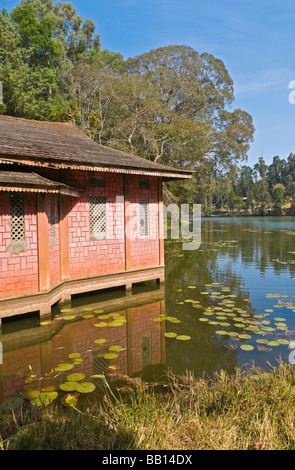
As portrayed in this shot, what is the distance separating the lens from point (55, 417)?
10.2 ft

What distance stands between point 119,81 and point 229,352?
2390 cm

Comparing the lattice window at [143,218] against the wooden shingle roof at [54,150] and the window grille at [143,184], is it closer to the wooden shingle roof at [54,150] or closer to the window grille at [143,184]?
the window grille at [143,184]

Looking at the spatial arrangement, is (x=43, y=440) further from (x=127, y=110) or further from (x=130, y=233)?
(x=127, y=110)

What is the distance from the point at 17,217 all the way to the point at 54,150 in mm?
1884

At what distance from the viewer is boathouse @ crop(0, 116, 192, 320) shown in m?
6.22

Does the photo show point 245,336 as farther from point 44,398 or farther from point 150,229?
point 150,229

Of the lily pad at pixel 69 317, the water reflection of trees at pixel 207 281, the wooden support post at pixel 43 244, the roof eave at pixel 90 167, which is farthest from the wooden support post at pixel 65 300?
the roof eave at pixel 90 167

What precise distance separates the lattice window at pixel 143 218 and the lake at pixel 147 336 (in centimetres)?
163

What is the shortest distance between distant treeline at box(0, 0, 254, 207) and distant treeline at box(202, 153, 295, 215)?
2514 centimetres

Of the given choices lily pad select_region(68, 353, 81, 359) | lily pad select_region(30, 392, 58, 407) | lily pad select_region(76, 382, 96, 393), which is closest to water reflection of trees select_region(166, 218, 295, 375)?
lily pad select_region(76, 382, 96, 393)

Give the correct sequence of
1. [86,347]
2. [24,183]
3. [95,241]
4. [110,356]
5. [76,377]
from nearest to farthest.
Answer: [76,377] → [110,356] → [86,347] → [24,183] → [95,241]

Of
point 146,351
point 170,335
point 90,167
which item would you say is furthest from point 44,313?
point 90,167

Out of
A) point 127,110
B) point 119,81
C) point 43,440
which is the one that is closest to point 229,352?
point 43,440

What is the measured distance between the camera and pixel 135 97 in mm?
23094
